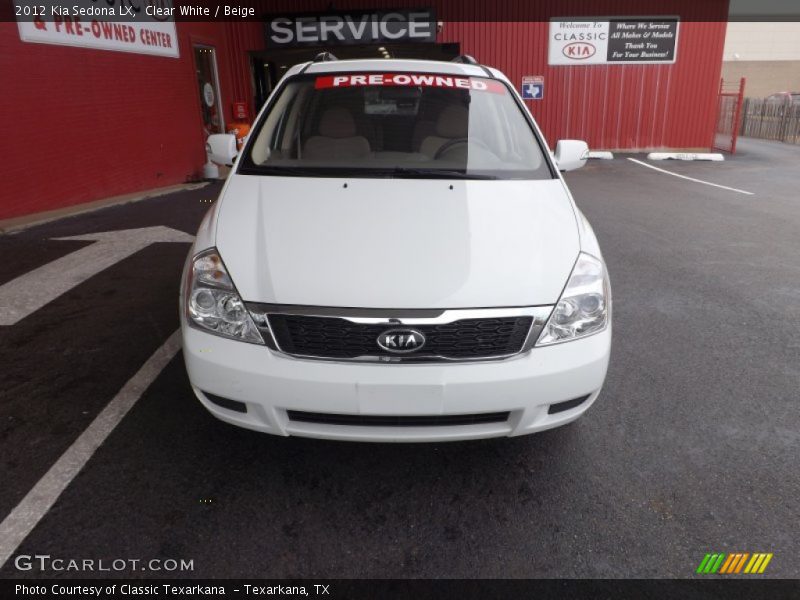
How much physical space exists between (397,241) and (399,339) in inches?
18.4

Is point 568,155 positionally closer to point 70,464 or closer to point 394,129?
point 394,129

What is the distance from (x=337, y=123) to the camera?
3320 millimetres

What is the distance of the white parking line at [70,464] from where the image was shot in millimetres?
2004

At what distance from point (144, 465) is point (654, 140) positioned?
15675 millimetres

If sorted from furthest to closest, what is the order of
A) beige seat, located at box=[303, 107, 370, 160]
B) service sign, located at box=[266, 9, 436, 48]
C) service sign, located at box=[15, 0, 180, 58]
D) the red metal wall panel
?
the red metal wall panel
service sign, located at box=[266, 9, 436, 48]
service sign, located at box=[15, 0, 180, 58]
beige seat, located at box=[303, 107, 370, 160]

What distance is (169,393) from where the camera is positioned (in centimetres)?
292

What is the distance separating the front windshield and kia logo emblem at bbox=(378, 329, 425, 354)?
1173 mm

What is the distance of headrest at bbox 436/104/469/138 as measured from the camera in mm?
3221

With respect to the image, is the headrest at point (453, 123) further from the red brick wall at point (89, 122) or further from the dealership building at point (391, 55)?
the dealership building at point (391, 55)

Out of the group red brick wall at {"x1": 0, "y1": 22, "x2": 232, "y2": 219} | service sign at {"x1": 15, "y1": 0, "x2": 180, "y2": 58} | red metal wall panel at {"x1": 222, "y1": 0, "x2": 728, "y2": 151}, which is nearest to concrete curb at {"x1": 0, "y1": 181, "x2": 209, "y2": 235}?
red brick wall at {"x1": 0, "y1": 22, "x2": 232, "y2": 219}

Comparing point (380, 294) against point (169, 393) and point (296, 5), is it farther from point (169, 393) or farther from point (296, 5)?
point (296, 5)

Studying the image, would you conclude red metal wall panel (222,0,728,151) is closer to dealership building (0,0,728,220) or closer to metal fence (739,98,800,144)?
dealership building (0,0,728,220)

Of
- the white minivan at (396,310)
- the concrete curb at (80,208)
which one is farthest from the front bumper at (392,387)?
the concrete curb at (80,208)

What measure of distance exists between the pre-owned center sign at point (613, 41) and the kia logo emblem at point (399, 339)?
14223 millimetres
